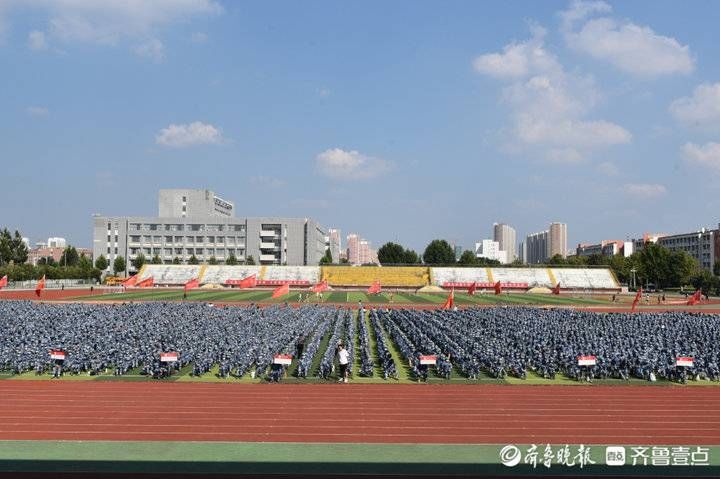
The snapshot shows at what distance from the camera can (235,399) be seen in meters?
16.6

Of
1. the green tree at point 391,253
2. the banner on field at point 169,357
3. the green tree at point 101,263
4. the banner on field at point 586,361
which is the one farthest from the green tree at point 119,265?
the banner on field at point 586,361

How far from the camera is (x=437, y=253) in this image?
443 feet

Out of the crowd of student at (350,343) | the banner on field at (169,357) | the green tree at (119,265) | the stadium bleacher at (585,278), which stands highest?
the green tree at (119,265)

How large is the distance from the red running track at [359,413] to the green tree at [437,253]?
11518 centimetres

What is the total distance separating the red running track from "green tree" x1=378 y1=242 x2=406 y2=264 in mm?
121588

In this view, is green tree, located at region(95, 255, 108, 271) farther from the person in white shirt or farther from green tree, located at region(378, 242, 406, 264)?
the person in white shirt

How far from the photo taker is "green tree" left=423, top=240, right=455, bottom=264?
134 m

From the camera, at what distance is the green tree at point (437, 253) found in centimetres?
13412

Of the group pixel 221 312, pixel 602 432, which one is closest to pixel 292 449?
pixel 602 432

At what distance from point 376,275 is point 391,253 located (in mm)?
43790

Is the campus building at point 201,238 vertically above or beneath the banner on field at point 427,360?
above

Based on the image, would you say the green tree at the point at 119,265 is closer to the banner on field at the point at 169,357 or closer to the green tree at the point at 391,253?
the green tree at the point at 391,253

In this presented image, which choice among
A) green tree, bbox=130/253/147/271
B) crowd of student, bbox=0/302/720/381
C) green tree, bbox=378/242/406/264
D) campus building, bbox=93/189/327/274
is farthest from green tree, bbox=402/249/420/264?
crowd of student, bbox=0/302/720/381

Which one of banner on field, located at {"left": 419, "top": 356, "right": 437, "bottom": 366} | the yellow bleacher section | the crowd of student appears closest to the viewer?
banner on field, located at {"left": 419, "top": 356, "right": 437, "bottom": 366}
